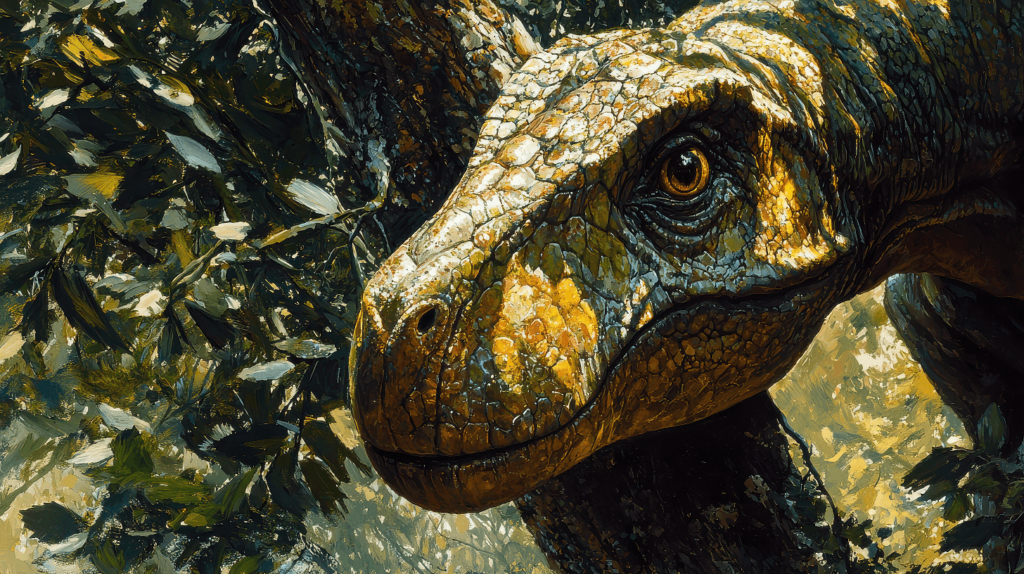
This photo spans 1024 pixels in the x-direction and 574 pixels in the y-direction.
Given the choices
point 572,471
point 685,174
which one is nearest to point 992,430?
point 572,471

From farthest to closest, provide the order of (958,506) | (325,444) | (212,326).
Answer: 1. (325,444)
2. (212,326)
3. (958,506)

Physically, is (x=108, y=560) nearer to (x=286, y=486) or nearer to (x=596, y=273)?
(x=286, y=486)

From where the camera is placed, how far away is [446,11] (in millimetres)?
1250

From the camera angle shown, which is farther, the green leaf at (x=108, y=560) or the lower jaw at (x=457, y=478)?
the green leaf at (x=108, y=560)

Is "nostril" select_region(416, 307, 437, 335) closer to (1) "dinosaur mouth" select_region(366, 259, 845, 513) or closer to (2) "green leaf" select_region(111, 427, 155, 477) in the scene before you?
(1) "dinosaur mouth" select_region(366, 259, 845, 513)

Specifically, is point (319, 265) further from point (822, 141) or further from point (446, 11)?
point (822, 141)

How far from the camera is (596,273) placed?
32.2 inches

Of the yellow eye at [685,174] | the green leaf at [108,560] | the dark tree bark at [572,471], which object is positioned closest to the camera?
the yellow eye at [685,174]

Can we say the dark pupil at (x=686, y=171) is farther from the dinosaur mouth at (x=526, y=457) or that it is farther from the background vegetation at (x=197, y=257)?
the background vegetation at (x=197, y=257)

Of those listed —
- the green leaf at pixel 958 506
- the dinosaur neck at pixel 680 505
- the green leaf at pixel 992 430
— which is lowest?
the green leaf at pixel 958 506

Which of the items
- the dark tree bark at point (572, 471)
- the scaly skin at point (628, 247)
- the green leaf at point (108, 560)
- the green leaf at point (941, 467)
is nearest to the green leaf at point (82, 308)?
the green leaf at point (108, 560)

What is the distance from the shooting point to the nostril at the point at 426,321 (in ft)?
2.48

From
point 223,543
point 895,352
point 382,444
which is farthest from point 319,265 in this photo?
point 895,352

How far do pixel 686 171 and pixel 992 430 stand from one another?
1134 millimetres
